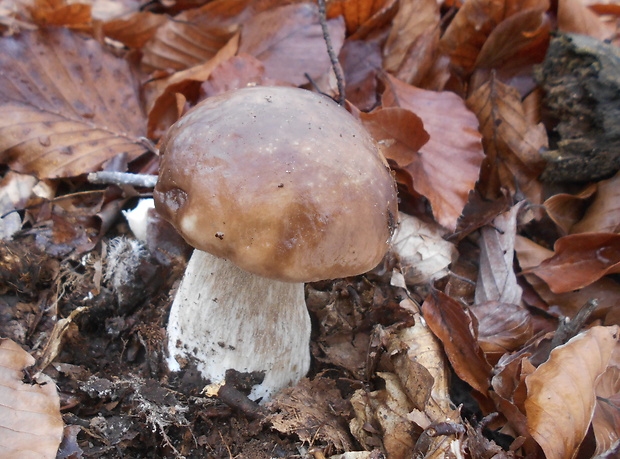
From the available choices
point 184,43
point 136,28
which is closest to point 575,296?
point 184,43

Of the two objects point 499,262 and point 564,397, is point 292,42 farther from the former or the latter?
point 564,397

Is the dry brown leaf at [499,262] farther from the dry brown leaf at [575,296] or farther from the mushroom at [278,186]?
the mushroom at [278,186]

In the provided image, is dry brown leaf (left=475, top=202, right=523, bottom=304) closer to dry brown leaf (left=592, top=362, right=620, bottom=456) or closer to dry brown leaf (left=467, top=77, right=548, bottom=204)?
dry brown leaf (left=467, top=77, right=548, bottom=204)

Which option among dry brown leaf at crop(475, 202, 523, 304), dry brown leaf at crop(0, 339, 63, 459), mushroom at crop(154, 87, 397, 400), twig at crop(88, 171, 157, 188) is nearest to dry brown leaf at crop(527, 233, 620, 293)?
dry brown leaf at crop(475, 202, 523, 304)

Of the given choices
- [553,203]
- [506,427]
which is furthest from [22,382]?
[553,203]

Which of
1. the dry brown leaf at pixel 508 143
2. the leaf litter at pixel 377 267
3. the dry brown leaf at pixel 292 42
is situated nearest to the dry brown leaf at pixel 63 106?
the leaf litter at pixel 377 267

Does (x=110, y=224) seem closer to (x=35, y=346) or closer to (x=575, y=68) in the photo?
(x=35, y=346)
